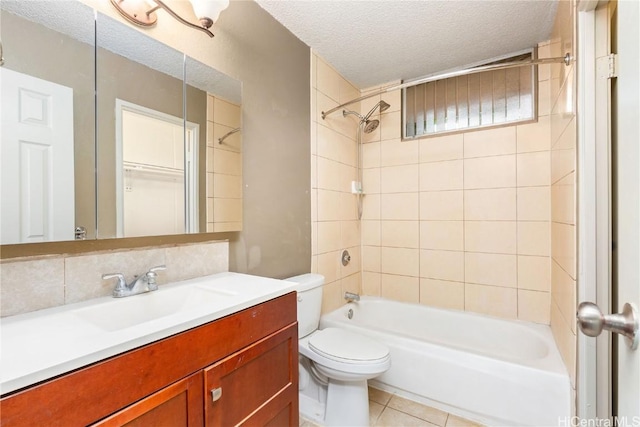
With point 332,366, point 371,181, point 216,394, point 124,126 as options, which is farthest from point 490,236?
point 124,126

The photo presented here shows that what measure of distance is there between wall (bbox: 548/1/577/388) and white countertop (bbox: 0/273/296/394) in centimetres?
123

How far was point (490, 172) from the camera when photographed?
2.09 m

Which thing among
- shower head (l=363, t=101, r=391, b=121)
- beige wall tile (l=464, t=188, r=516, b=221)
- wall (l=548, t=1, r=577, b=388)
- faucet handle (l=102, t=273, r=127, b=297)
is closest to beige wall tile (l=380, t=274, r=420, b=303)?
beige wall tile (l=464, t=188, r=516, b=221)

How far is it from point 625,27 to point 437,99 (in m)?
1.89

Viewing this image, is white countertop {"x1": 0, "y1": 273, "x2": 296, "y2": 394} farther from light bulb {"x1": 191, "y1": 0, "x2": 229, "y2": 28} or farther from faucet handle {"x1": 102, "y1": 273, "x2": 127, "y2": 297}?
light bulb {"x1": 191, "y1": 0, "x2": 229, "y2": 28}

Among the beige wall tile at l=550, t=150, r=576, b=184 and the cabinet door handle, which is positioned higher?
the beige wall tile at l=550, t=150, r=576, b=184

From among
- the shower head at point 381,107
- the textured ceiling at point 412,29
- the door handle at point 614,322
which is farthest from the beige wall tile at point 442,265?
the door handle at point 614,322

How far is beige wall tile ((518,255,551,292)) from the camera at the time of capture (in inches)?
75.7

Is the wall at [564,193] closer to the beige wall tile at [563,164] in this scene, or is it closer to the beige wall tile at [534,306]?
the beige wall tile at [563,164]

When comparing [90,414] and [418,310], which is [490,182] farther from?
[90,414]

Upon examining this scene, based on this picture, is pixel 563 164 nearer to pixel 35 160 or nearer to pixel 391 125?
pixel 391 125

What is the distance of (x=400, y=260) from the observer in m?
2.44

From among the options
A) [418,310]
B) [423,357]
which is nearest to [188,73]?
[423,357]

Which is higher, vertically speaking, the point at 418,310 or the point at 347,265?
the point at 347,265
